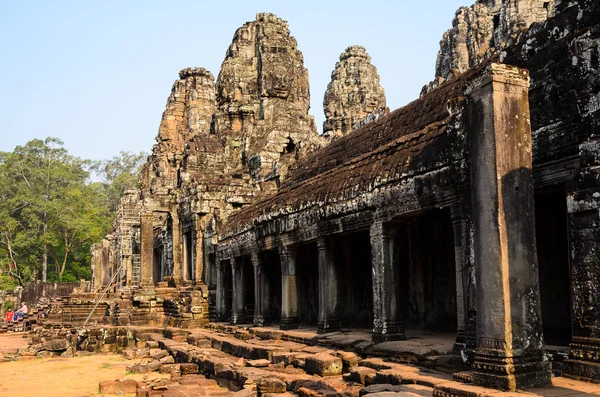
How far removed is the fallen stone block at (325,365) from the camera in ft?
31.9

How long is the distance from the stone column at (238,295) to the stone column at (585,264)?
13.1m

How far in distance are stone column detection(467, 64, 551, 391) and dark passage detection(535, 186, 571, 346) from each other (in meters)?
2.39

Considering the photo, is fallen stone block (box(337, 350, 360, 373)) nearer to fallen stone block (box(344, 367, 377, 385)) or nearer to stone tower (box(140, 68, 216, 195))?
fallen stone block (box(344, 367, 377, 385))

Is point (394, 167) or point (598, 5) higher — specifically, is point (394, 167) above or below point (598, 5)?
below

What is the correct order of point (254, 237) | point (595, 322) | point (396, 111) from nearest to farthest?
point (595, 322) → point (396, 111) → point (254, 237)

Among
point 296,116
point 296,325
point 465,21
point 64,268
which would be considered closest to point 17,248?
point 64,268

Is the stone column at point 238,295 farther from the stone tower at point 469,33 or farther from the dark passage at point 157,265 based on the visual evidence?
the stone tower at point 469,33

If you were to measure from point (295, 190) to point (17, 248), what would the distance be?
1717 inches

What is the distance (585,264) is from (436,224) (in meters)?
5.30

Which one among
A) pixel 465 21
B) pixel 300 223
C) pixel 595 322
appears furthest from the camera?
Answer: pixel 465 21

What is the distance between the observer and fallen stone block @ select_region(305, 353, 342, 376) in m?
9.71

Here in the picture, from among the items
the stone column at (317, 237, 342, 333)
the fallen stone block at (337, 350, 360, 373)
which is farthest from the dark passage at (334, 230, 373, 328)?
the fallen stone block at (337, 350, 360, 373)

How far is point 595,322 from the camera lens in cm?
707

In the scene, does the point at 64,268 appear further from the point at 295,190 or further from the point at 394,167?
the point at 394,167
